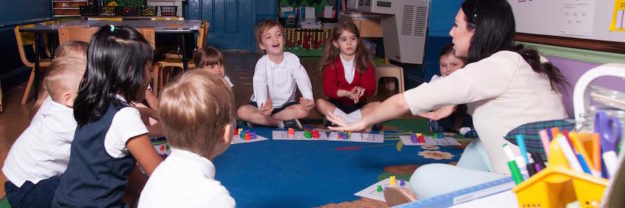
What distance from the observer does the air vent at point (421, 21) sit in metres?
5.07

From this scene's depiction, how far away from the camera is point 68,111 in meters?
1.92

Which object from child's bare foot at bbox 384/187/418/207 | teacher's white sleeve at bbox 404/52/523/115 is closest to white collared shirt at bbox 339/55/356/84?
child's bare foot at bbox 384/187/418/207

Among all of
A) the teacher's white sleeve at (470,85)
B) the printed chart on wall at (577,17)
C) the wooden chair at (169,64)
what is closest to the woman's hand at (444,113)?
the printed chart on wall at (577,17)

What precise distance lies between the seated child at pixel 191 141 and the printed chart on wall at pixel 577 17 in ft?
5.94

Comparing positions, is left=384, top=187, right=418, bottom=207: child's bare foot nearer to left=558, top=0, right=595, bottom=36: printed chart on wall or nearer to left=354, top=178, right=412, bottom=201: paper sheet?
left=354, top=178, right=412, bottom=201: paper sheet

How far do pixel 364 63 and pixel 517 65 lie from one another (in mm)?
2281

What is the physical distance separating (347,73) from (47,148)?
230 centimetres

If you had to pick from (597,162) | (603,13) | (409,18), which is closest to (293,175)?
(603,13)

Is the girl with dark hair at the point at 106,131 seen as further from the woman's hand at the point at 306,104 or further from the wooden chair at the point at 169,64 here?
the wooden chair at the point at 169,64

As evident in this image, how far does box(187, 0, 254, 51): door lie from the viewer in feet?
28.8

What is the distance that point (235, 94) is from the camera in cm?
505

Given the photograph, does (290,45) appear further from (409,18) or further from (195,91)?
(195,91)

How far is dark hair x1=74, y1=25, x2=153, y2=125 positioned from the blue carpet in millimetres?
725

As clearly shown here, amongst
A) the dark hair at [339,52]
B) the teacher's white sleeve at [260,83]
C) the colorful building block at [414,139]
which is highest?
the dark hair at [339,52]
